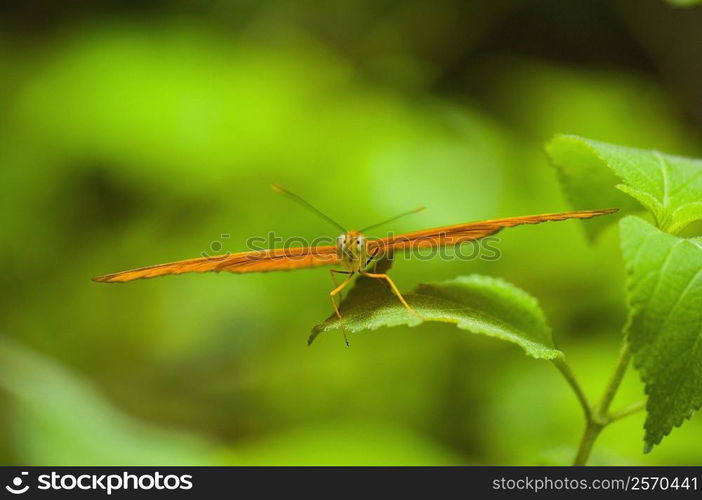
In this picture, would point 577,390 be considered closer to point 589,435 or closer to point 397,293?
point 589,435

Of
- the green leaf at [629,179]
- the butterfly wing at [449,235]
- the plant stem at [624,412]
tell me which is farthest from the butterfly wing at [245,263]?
the plant stem at [624,412]

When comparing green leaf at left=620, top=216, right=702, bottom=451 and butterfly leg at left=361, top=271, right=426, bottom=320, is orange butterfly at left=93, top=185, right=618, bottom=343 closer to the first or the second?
butterfly leg at left=361, top=271, right=426, bottom=320

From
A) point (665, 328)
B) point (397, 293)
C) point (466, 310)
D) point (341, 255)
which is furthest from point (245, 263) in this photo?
point (665, 328)

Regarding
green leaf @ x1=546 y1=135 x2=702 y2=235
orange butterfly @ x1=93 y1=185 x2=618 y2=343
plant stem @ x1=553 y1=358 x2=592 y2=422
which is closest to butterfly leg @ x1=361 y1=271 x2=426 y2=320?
orange butterfly @ x1=93 y1=185 x2=618 y2=343
